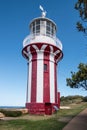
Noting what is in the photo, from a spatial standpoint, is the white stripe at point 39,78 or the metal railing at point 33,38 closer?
the white stripe at point 39,78

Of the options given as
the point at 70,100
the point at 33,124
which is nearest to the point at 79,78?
the point at 33,124

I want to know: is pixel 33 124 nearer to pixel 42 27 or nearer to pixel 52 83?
pixel 52 83

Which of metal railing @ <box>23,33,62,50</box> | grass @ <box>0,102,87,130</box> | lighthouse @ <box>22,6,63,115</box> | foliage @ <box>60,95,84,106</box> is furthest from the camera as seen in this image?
foliage @ <box>60,95,84,106</box>

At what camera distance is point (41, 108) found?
83.2 feet

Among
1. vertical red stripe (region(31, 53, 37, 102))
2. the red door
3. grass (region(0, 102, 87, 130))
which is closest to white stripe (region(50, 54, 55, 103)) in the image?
the red door

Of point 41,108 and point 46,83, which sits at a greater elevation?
point 46,83

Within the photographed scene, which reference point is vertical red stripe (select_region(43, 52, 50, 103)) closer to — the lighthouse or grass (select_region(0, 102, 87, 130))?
the lighthouse

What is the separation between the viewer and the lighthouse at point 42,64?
84.5ft

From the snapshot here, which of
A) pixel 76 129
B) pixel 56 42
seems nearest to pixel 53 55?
pixel 56 42

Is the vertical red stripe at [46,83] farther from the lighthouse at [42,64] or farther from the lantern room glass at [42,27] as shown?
the lantern room glass at [42,27]

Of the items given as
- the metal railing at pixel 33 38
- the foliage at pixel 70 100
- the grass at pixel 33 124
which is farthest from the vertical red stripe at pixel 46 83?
the foliage at pixel 70 100

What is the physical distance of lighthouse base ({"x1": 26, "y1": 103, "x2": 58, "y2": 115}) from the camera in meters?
25.4

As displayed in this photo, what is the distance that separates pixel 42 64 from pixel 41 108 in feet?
17.7

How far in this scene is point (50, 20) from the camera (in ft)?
91.9
